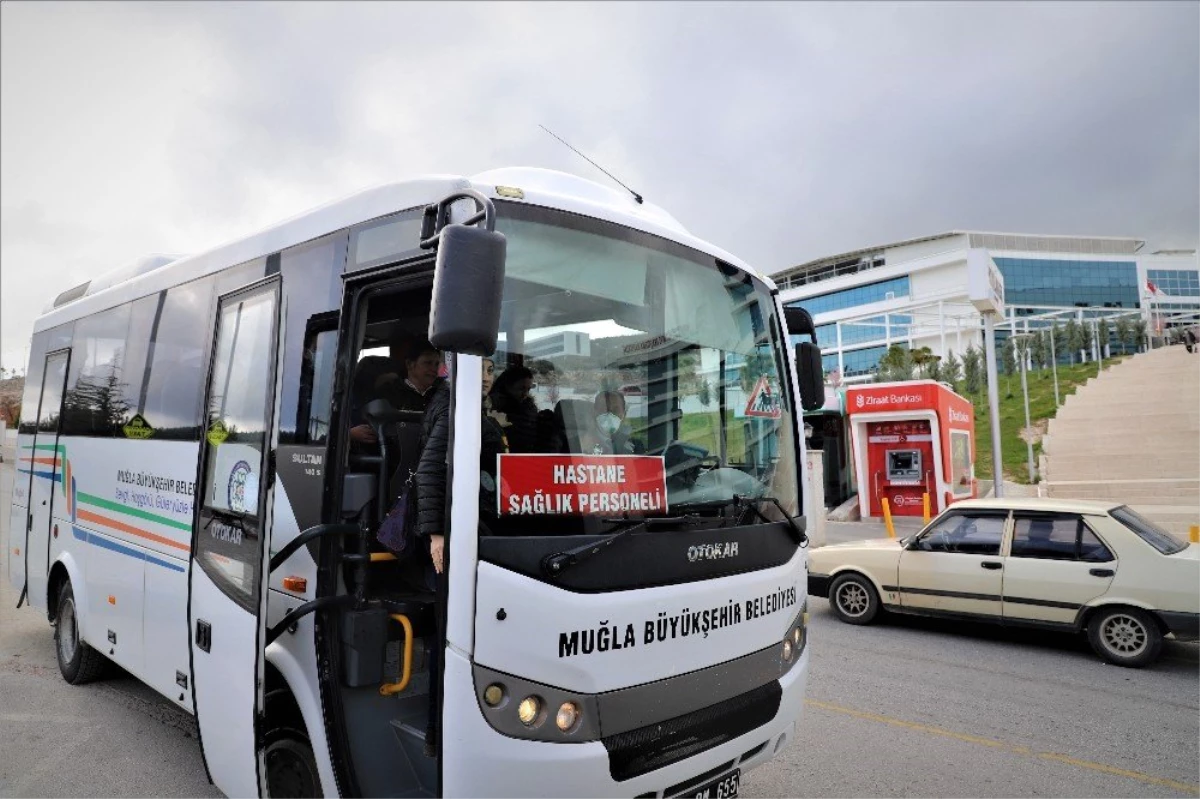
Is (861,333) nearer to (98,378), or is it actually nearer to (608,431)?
(98,378)

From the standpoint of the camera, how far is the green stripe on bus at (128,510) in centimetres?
451

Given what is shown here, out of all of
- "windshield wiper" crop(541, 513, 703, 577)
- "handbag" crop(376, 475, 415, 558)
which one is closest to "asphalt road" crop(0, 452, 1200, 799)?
"windshield wiper" crop(541, 513, 703, 577)

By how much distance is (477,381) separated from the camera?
9.93ft

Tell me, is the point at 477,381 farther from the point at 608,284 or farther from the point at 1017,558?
the point at 1017,558

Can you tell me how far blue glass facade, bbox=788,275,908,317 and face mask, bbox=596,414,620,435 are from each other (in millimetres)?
82695

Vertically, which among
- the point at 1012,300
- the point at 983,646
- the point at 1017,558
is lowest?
the point at 983,646

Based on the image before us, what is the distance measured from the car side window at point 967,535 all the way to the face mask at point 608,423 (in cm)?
654

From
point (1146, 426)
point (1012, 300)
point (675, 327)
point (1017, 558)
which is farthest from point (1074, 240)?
point (675, 327)

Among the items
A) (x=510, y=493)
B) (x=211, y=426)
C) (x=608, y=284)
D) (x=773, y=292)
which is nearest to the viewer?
(x=510, y=493)

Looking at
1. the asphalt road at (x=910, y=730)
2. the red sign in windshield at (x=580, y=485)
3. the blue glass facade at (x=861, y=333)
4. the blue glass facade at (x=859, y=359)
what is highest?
the blue glass facade at (x=861, y=333)

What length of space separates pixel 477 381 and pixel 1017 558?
7.20 meters

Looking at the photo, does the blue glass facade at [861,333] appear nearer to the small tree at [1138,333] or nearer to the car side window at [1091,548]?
the small tree at [1138,333]

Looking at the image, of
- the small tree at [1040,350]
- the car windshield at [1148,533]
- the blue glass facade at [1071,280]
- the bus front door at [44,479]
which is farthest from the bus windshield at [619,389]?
the blue glass facade at [1071,280]

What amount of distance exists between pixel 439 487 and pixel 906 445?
18253 millimetres
